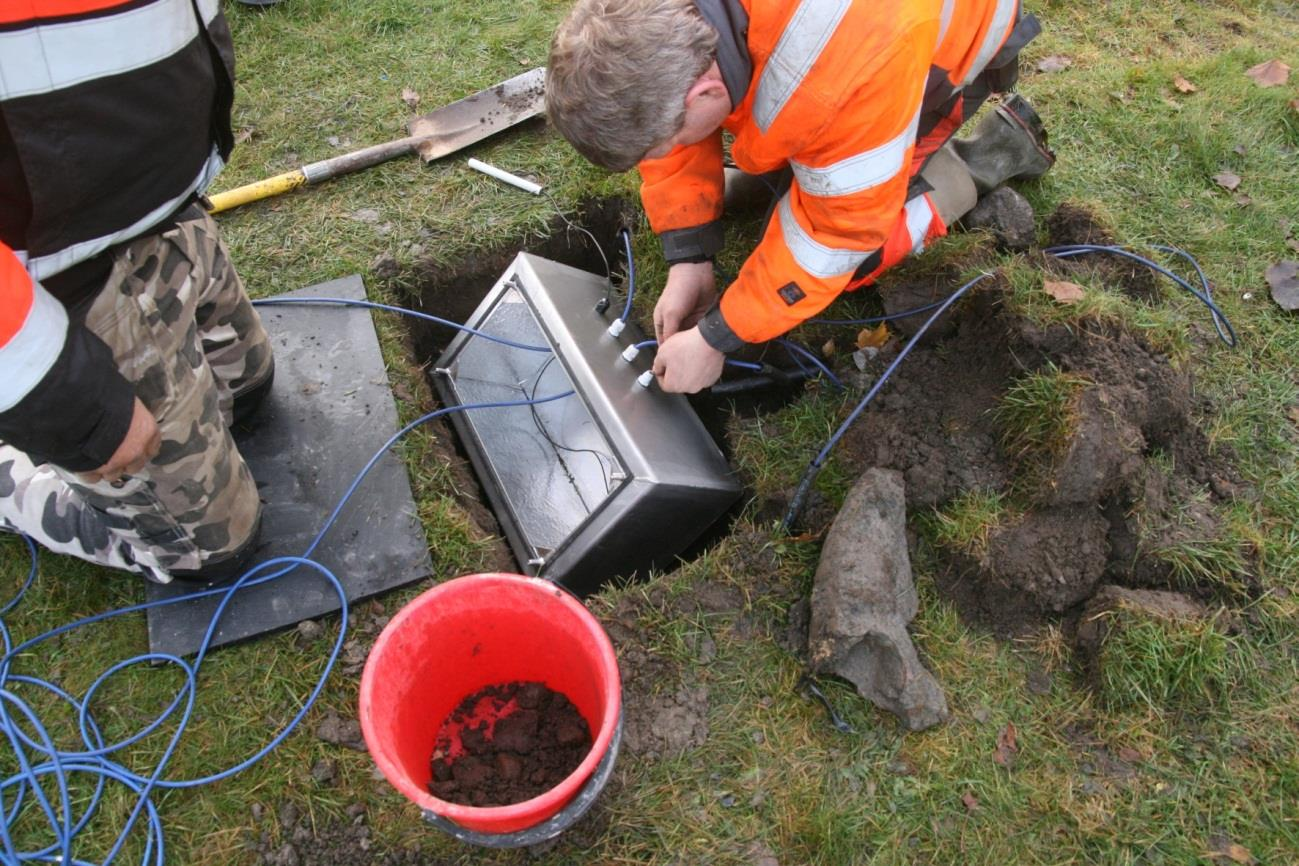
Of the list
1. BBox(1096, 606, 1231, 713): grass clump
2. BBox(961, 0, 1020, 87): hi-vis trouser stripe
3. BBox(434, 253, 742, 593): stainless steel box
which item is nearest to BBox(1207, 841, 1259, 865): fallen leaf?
BBox(1096, 606, 1231, 713): grass clump

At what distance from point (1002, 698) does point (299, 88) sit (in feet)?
13.2

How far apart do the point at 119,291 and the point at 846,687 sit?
7.04ft

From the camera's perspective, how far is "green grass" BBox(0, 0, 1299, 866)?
201 cm

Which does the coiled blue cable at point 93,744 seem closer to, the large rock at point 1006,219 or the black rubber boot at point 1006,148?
the large rock at point 1006,219

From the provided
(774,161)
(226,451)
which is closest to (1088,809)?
(774,161)

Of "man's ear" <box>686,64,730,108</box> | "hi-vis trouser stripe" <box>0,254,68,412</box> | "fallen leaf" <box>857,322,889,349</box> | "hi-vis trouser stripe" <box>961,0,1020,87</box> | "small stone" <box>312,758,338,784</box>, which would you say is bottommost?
"small stone" <box>312,758,338,784</box>

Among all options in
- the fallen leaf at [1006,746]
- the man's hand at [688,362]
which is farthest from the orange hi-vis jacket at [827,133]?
the fallen leaf at [1006,746]

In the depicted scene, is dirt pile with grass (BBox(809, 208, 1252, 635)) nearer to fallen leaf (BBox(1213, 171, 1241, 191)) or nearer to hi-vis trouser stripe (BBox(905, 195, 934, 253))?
hi-vis trouser stripe (BBox(905, 195, 934, 253))

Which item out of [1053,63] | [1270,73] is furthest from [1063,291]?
[1270,73]

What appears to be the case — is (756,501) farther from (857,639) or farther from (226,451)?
(226,451)

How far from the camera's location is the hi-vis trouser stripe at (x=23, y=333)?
1.51 meters

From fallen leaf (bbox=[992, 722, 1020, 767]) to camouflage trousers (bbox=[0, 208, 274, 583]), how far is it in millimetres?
2231

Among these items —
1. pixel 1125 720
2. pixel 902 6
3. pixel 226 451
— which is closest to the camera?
pixel 902 6

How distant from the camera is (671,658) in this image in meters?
2.24
